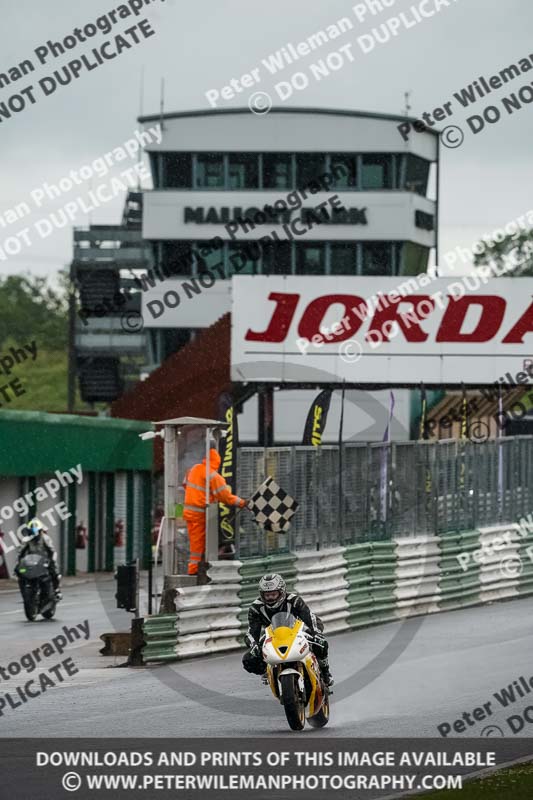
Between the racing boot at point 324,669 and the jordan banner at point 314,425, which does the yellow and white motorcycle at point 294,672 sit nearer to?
the racing boot at point 324,669

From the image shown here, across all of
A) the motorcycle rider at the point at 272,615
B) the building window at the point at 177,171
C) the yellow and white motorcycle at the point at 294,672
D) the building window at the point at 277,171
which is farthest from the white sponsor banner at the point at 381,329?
the building window at the point at 177,171

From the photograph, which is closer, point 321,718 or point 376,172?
point 321,718

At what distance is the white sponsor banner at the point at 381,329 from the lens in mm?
35250

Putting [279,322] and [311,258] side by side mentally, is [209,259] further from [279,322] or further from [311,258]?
[279,322]

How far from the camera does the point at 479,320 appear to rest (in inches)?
1400

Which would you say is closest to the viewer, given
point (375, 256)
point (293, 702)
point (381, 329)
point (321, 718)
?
point (293, 702)

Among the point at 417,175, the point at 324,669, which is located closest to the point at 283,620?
the point at 324,669

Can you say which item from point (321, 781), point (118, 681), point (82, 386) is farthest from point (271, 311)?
point (82, 386)

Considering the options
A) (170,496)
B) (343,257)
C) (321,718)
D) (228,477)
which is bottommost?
(321,718)

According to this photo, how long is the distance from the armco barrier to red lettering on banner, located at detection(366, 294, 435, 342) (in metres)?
8.17

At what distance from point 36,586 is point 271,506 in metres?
5.73

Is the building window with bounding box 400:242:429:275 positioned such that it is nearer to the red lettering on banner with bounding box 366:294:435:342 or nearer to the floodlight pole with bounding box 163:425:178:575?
the red lettering on banner with bounding box 366:294:435:342

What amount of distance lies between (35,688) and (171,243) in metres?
66.8

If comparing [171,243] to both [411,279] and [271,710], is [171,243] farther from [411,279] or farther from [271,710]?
[271,710]
